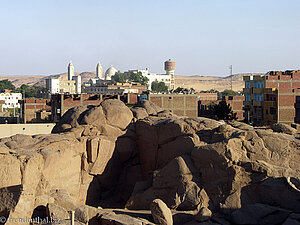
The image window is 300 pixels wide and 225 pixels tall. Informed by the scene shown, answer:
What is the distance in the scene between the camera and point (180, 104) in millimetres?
56531

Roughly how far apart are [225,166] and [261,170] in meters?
1.36

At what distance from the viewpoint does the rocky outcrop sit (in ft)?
52.8

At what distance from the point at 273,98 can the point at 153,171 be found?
2903 centimetres

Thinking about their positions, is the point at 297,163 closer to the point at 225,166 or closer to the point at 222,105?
the point at 225,166

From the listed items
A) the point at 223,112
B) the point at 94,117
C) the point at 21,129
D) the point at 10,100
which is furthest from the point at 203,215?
the point at 10,100

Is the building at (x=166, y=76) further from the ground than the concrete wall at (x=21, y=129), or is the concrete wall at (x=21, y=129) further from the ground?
the building at (x=166, y=76)

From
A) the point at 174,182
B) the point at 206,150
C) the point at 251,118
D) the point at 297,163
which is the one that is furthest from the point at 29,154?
the point at 251,118

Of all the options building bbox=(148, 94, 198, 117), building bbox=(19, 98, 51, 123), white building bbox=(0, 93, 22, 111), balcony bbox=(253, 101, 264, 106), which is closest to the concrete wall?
building bbox=(148, 94, 198, 117)

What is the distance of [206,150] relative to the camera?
18.2 m

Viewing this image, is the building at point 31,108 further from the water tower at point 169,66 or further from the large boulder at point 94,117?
the water tower at point 169,66

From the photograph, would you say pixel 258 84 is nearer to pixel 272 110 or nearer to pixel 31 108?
pixel 272 110

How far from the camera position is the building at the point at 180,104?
185 ft

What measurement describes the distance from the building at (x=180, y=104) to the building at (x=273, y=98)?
790 centimetres

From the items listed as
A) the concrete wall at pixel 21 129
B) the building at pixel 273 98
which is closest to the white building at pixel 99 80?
the building at pixel 273 98
